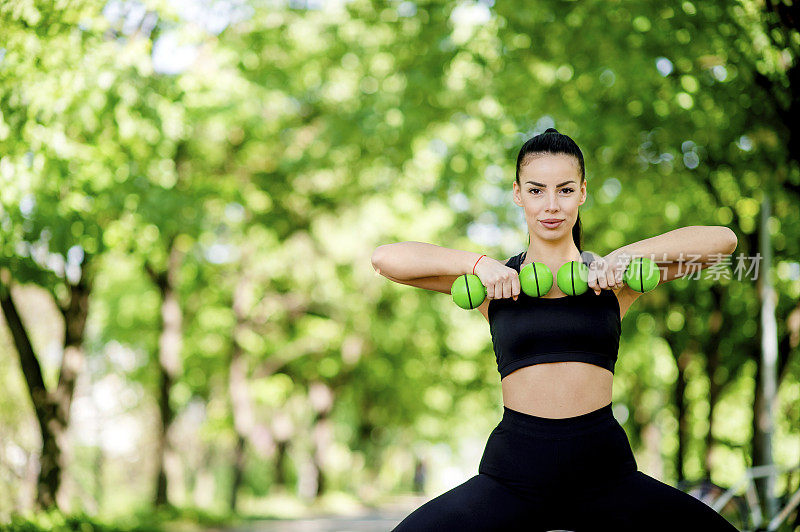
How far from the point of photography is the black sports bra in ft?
10.4

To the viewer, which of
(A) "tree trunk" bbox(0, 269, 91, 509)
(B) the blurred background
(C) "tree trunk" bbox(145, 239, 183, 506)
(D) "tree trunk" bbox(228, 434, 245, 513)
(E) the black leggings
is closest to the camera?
(E) the black leggings

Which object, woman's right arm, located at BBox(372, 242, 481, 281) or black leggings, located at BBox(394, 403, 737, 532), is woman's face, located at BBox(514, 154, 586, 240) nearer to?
woman's right arm, located at BBox(372, 242, 481, 281)

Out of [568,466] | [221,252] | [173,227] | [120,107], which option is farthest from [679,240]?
[221,252]

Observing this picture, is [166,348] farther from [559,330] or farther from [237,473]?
[559,330]

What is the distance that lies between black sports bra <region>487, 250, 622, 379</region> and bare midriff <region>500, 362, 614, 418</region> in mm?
28

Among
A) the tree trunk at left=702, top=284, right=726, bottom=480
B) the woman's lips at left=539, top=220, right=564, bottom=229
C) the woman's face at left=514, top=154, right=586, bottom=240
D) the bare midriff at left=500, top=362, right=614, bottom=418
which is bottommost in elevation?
the tree trunk at left=702, top=284, right=726, bottom=480

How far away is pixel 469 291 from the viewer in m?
3.12

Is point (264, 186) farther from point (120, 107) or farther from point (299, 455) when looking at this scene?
point (299, 455)

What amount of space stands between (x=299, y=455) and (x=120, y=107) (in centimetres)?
3945

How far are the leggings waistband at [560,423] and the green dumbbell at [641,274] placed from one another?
0.49m

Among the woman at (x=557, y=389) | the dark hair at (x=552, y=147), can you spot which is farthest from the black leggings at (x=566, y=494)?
the dark hair at (x=552, y=147)

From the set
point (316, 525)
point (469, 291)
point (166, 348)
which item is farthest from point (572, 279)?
point (316, 525)

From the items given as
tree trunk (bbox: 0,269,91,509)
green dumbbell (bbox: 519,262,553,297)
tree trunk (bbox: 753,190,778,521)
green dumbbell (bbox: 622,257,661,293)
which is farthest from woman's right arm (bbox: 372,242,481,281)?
tree trunk (bbox: 0,269,91,509)

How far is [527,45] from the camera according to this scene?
10.4 m
